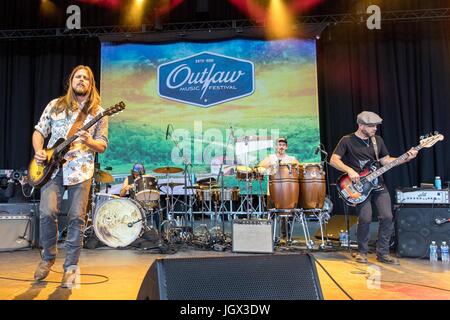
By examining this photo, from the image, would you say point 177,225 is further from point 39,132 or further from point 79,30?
point 79,30

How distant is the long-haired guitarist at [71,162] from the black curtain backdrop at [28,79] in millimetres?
6198

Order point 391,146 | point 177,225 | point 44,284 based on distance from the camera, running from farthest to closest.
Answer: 1. point 391,146
2. point 177,225
3. point 44,284

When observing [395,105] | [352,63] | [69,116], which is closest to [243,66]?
[352,63]

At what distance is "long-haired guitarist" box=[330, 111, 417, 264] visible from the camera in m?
4.71

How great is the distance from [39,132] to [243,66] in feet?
18.2

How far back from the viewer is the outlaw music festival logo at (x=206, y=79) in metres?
8.37

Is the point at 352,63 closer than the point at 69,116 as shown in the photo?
No

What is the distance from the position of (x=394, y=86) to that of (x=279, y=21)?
2.71m

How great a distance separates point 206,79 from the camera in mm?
8484

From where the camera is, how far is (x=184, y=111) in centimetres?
843

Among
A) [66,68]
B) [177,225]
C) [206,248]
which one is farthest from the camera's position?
[66,68]

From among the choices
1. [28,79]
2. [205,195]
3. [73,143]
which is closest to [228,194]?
[205,195]

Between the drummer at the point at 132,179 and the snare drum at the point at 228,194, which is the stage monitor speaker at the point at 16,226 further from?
the snare drum at the point at 228,194

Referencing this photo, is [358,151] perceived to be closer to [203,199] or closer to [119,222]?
[203,199]
